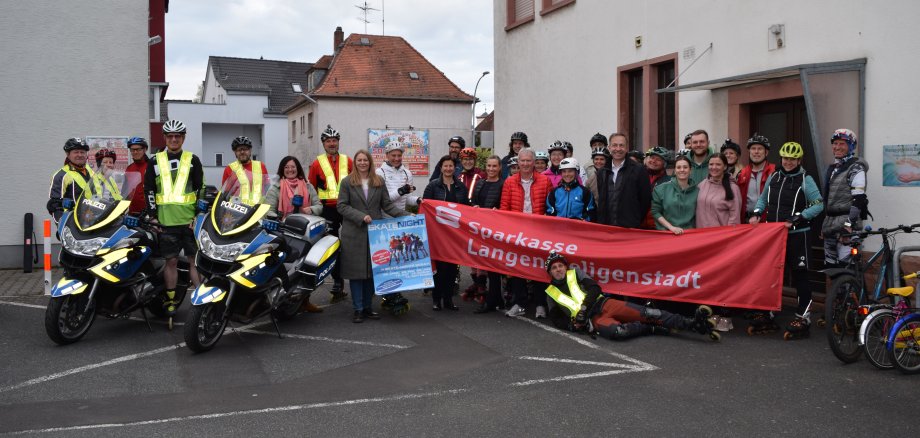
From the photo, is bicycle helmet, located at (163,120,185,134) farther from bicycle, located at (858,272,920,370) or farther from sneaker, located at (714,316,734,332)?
bicycle, located at (858,272,920,370)

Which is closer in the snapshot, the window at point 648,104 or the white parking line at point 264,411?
the white parking line at point 264,411

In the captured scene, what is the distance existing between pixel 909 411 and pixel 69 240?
7.57m

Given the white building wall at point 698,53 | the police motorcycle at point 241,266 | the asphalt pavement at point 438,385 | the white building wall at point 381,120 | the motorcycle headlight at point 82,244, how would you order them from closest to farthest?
1. the asphalt pavement at point 438,385
2. the police motorcycle at point 241,266
3. the motorcycle headlight at point 82,244
4. the white building wall at point 698,53
5. the white building wall at point 381,120

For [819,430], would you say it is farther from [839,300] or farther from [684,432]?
[839,300]

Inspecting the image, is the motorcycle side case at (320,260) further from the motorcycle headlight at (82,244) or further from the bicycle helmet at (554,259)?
the bicycle helmet at (554,259)

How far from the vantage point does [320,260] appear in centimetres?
909

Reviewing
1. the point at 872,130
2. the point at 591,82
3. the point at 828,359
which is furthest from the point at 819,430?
the point at 591,82

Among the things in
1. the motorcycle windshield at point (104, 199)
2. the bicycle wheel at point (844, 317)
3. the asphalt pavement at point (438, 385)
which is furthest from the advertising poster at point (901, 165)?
the motorcycle windshield at point (104, 199)

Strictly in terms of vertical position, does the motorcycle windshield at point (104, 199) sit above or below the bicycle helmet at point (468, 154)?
below

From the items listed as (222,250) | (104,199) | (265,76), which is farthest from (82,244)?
(265,76)

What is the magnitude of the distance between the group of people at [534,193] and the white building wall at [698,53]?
3.68ft

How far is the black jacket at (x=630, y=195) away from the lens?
9180mm

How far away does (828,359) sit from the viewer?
7246 mm

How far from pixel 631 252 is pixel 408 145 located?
147ft
